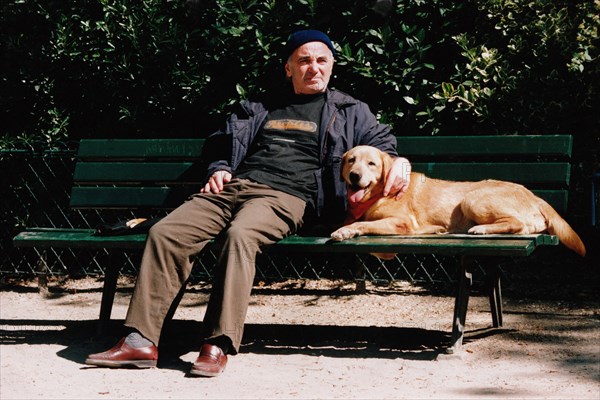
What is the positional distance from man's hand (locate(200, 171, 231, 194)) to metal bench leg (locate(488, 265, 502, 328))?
1704mm

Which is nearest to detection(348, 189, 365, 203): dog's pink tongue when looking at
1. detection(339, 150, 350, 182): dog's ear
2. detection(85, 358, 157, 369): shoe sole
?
detection(339, 150, 350, 182): dog's ear

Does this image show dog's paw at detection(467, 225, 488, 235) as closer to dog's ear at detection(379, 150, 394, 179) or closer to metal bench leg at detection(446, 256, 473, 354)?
metal bench leg at detection(446, 256, 473, 354)

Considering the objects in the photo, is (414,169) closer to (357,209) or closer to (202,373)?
(357,209)

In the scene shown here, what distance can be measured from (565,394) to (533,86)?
2.63 meters

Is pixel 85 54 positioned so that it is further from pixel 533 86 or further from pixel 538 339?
pixel 538 339

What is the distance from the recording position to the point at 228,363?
4566 millimetres

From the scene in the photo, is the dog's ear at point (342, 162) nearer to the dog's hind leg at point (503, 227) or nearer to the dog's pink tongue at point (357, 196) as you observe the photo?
the dog's pink tongue at point (357, 196)

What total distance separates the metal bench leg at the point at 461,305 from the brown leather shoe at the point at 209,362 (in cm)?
122

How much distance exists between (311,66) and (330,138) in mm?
459

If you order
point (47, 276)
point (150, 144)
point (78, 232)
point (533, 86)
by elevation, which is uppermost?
point (533, 86)

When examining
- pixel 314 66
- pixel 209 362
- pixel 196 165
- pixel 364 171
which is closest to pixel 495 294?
pixel 364 171

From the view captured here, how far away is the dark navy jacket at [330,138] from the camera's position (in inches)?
199

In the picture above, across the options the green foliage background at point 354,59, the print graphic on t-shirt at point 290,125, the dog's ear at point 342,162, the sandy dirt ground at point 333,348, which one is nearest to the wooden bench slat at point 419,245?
the dog's ear at point 342,162

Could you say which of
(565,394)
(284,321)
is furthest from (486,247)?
(284,321)
